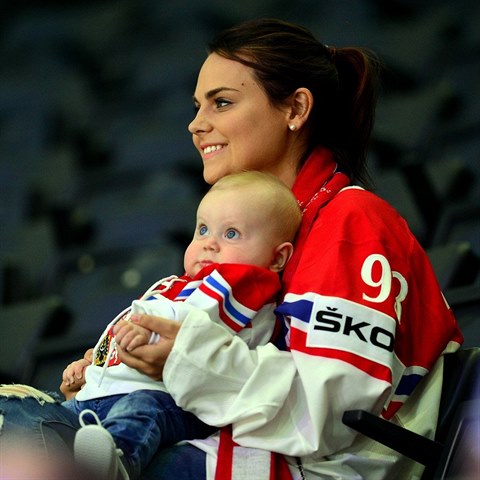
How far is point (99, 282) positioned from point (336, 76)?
56.3 inches

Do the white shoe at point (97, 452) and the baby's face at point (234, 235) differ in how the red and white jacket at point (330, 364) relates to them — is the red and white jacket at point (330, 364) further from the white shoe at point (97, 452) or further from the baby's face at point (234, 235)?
the white shoe at point (97, 452)

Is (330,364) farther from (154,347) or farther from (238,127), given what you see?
(238,127)

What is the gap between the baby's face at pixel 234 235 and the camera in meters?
1.67

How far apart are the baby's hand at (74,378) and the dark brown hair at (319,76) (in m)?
0.61

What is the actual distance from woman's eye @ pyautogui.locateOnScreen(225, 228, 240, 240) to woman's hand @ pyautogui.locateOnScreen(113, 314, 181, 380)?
216mm

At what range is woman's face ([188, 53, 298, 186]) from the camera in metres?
1.94

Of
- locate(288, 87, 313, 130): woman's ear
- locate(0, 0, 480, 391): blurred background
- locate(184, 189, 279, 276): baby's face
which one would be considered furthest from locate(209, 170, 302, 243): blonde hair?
locate(0, 0, 480, 391): blurred background

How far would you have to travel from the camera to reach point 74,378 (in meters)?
1.88

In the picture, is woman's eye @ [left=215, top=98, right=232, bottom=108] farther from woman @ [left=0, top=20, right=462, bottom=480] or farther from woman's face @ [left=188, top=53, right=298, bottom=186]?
woman @ [left=0, top=20, right=462, bottom=480]

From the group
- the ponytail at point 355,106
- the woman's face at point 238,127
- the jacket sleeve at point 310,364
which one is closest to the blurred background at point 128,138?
the ponytail at point 355,106

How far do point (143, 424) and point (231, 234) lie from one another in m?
0.37

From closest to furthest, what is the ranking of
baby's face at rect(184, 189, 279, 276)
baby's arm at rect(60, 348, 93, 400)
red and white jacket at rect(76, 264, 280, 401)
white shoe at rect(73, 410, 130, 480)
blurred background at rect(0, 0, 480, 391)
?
white shoe at rect(73, 410, 130, 480)
red and white jacket at rect(76, 264, 280, 401)
baby's face at rect(184, 189, 279, 276)
baby's arm at rect(60, 348, 93, 400)
blurred background at rect(0, 0, 480, 391)

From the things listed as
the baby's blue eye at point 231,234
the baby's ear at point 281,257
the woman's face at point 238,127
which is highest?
the woman's face at point 238,127

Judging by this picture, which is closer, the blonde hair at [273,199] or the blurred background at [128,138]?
the blonde hair at [273,199]
